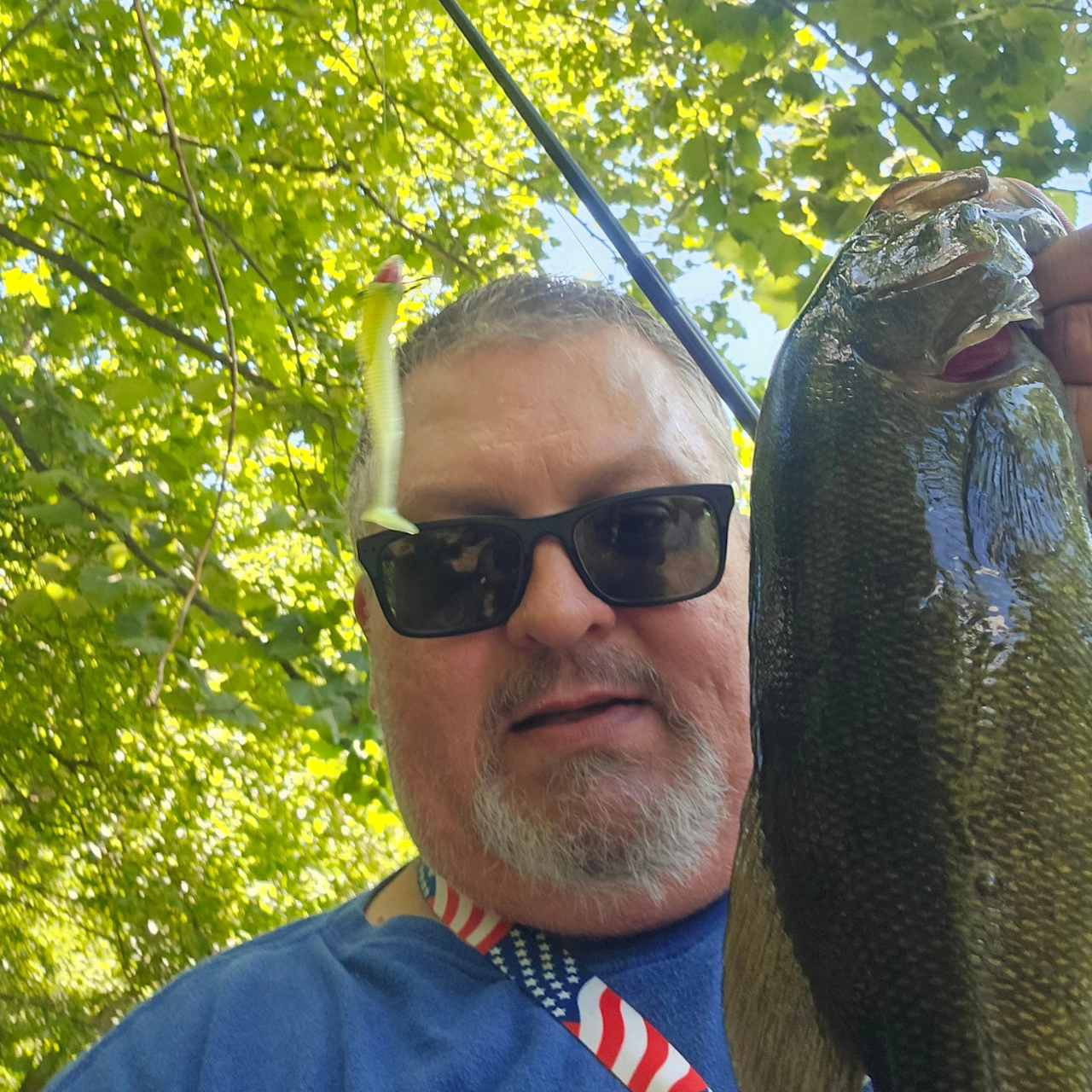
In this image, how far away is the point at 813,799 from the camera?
2.81ft

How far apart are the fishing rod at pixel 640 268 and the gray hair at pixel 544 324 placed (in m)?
0.14

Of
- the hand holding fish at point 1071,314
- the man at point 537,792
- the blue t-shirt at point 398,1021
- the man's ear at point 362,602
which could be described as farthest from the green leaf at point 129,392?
the hand holding fish at point 1071,314

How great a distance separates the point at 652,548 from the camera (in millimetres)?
1660

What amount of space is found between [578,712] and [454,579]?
323 mm

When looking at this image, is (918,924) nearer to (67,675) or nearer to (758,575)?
(758,575)

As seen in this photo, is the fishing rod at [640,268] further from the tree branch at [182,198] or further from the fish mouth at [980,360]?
the tree branch at [182,198]

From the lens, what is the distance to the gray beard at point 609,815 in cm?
159

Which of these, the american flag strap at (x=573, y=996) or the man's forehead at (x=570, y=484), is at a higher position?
the man's forehead at (x=570, y=484)

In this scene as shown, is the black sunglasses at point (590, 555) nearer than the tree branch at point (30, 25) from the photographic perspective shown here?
Yes

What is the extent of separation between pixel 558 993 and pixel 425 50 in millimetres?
4738

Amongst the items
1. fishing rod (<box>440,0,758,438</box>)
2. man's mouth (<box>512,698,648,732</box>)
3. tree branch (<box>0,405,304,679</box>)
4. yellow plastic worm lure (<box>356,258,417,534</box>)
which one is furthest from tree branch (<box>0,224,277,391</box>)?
yellow plastic worm lure (<box>356,258,417,534</box>)

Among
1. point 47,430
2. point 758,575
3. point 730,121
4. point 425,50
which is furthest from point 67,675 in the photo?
point 758,575

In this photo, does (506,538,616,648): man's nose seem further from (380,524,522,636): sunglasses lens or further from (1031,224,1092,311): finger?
(1031,224,1092,311): finger

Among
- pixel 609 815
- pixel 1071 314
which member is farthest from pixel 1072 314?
pixel 609 815
